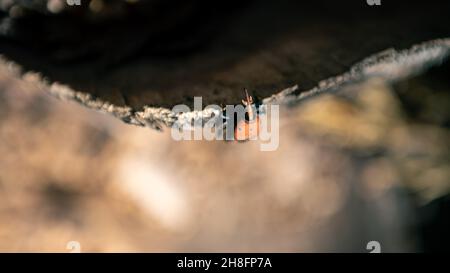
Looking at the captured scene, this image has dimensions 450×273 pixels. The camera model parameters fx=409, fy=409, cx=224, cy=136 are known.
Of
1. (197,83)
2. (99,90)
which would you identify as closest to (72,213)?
(99,90)

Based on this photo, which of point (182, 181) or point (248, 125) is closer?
point (248, 125)

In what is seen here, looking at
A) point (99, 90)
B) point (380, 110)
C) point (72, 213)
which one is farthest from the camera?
point (380, 110)

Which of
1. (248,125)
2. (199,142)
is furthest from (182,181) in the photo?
(248,125)

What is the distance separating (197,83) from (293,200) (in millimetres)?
354

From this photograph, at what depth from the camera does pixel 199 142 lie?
90 centimetres

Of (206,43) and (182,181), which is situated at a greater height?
(206,43)

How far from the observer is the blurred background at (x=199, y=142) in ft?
2.70

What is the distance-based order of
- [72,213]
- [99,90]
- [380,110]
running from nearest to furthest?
1. [99,90]
2. [72,213]
3. [380,110]

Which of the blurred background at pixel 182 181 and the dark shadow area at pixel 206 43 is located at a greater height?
the dark shadow area at pixel 206 43

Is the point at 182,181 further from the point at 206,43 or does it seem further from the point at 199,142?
the point at 206,43

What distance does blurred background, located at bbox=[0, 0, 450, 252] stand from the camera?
82cm

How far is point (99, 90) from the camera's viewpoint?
0.80 m
